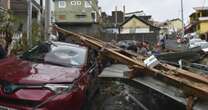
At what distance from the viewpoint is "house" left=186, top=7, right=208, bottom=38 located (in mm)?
71650

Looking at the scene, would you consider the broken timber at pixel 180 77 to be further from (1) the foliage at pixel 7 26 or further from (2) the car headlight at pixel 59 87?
(1) the foliage at pixel 7 26

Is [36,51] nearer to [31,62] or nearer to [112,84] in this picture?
[31,62]

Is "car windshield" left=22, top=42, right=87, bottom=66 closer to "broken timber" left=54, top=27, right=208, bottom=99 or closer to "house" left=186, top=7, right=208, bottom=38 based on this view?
"broken timber" left=54, top=27, right=208, bottom=99

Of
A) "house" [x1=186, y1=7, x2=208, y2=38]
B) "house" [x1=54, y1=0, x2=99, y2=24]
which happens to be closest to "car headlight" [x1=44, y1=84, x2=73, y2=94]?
"house" [x1=186, y1=7, x2=208, y2=38]

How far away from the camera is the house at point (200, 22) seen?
7165 cm

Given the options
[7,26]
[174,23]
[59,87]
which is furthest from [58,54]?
[174,23]

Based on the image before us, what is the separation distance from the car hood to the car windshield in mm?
453

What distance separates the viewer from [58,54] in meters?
9.33

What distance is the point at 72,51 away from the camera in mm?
9680

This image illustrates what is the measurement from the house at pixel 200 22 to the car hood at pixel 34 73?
57.9 metres

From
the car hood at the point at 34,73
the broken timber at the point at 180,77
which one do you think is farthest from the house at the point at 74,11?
the broken timber at the point at 180,77

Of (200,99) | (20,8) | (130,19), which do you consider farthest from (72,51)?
(130,19)

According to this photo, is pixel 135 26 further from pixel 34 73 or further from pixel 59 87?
pixel 59 87

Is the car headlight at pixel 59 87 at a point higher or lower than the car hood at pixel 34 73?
lower
